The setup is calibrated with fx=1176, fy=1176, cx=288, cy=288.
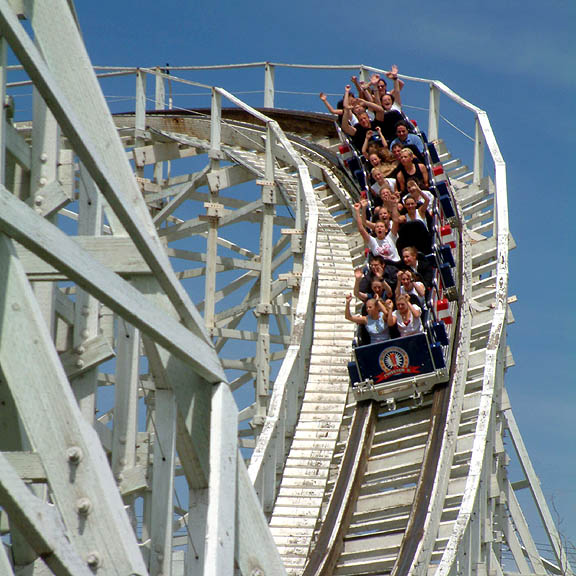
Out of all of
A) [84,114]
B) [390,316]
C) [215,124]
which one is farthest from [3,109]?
[215,124]

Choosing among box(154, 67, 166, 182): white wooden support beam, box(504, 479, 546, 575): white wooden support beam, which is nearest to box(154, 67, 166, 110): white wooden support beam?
box(154, 67, 166, 182): white wooden support beam

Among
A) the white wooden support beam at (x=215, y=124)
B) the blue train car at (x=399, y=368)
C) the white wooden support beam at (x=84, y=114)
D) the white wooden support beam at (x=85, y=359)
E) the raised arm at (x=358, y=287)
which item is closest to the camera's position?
the white wooden support beam at (x=84, y=114)

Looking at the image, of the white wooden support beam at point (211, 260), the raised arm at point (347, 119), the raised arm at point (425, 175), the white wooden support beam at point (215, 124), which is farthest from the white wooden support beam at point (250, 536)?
the raised arm at point (347, 119)

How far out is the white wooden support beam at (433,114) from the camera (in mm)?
15602

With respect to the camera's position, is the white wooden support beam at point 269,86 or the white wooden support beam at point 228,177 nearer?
the white wooden support beam at point 228,177

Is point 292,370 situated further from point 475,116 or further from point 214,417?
point 214,417

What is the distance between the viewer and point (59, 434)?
3.54 m

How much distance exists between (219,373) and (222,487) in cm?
41

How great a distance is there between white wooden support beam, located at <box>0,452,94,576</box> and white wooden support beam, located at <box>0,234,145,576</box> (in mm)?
124

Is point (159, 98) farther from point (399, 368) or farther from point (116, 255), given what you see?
point (116, 255)

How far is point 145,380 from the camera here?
11711mm

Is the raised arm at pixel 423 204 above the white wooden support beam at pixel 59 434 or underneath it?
above

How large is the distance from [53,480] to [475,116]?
1142 cm

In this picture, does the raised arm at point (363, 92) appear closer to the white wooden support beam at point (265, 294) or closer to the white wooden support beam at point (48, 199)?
the white wooden support beam at point (265, 294)
